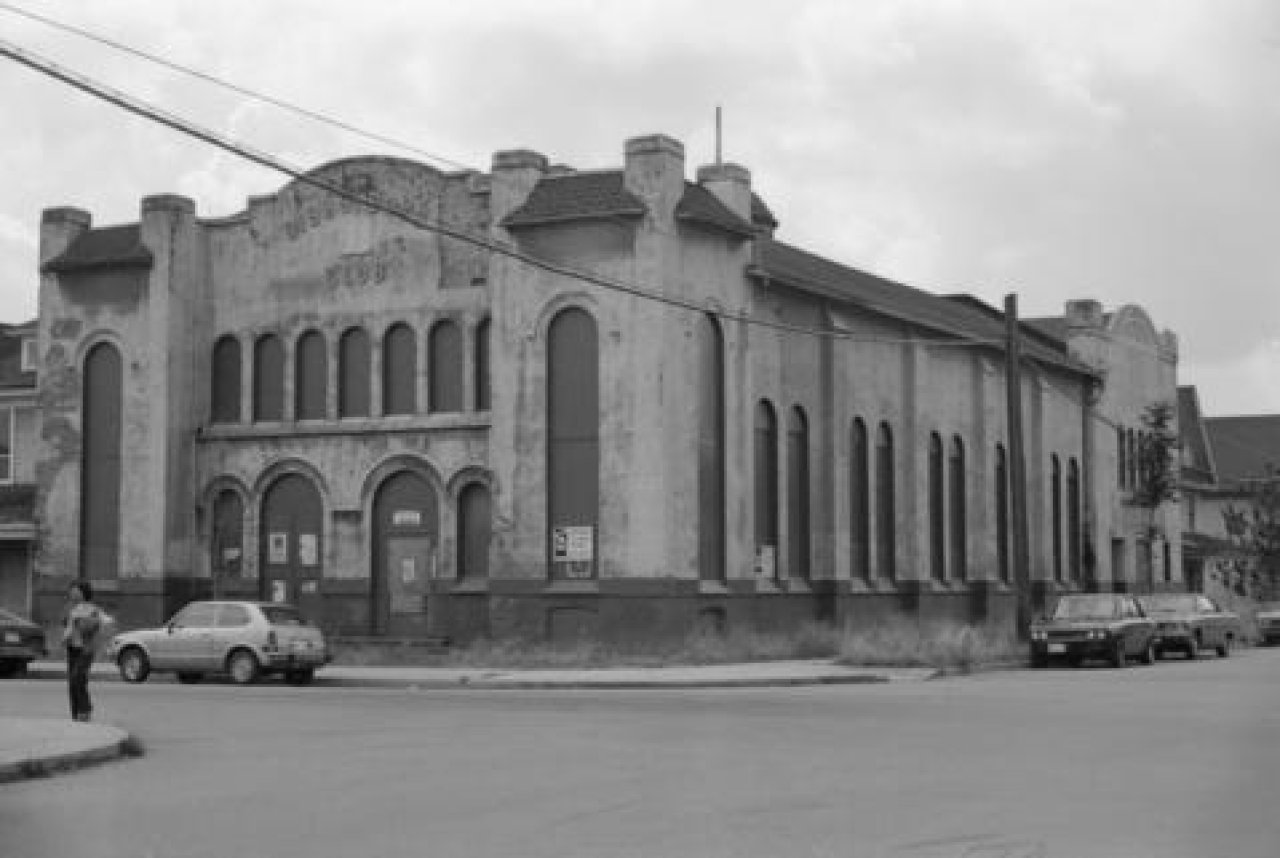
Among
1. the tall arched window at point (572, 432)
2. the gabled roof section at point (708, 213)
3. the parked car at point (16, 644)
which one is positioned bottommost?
the parked car at point (16, 644)

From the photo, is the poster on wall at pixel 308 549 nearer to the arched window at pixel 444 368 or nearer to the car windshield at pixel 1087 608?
the arched window at pixel 444 368

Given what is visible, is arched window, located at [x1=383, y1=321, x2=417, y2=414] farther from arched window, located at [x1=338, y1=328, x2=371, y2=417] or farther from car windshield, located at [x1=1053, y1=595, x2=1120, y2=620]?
car windshield, located at [x1=1053, y1=595, x2=1120, y2=620]

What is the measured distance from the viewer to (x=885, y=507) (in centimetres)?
4466

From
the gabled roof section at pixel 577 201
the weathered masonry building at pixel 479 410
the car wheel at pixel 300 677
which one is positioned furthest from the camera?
the weathered masonry building at pixel 479 410

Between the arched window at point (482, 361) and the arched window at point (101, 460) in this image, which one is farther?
the arched window at point (101, 460)

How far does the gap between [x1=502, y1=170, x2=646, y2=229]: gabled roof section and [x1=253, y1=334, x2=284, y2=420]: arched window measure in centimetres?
718

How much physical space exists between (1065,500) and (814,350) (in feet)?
63.3

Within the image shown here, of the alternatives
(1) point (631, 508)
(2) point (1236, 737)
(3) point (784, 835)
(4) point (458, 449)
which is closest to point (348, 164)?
(4) point (458, 449)

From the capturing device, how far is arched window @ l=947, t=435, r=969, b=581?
48625 millimetres

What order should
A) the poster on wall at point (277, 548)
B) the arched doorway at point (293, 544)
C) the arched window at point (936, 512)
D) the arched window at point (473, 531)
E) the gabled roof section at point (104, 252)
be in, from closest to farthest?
1. the arched window at point (473, 531)
2. the arched doorway at point (293, 544)
3. the poster on wall at point (277, 548)
4. the gabled roof section at point (104, 252)
5. the arched window at point (936, 512)

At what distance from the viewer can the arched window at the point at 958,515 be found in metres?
48.6

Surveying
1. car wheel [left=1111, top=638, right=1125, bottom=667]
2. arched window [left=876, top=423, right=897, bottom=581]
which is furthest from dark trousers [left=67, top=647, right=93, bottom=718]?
arched window [left=876, top=423, right=897, bottom=581]

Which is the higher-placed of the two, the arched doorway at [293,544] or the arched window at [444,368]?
the arched window at [444,368]

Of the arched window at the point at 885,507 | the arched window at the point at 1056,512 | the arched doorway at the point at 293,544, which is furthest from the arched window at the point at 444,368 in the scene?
the arched window at the point at 1056,512
